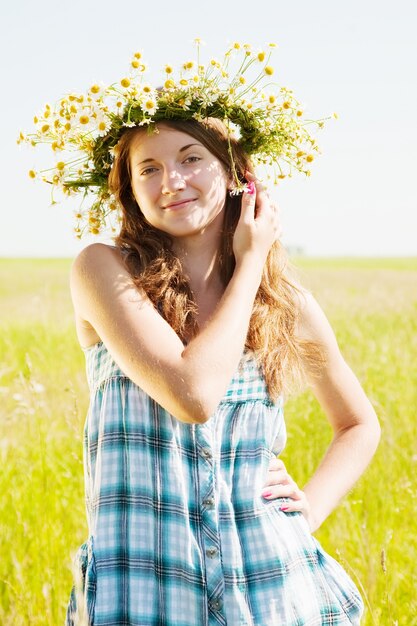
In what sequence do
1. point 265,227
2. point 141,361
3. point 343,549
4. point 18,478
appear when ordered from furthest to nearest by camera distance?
point 18,478
point 343,549
point 265,227
point 141,361

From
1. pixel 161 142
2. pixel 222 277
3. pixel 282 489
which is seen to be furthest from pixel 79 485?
pixel 161 142

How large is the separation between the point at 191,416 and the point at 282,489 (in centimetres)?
39

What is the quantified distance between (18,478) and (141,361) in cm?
237

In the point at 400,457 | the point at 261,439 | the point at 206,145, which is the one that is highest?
the point at 206,145

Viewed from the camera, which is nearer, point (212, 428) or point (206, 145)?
point (212, 428)

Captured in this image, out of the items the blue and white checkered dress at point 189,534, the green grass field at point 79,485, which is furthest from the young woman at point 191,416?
the green grass field at point 79,485

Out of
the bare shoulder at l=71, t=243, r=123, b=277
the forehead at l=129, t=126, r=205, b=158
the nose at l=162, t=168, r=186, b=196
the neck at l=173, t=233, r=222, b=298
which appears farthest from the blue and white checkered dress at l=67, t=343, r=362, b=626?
the forehead at l=129, t=126, r=205, b=158

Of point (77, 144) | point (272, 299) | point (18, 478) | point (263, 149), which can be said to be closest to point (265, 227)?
point (272, 299)

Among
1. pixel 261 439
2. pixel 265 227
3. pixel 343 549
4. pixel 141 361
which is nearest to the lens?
pixel 141 361

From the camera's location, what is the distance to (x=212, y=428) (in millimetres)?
2191

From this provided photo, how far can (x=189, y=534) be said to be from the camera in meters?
2.08

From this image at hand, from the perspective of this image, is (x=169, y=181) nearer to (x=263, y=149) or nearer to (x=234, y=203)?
(x=234, y=203)

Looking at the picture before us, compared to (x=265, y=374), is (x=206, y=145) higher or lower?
higher

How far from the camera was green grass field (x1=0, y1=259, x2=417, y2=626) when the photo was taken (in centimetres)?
335
